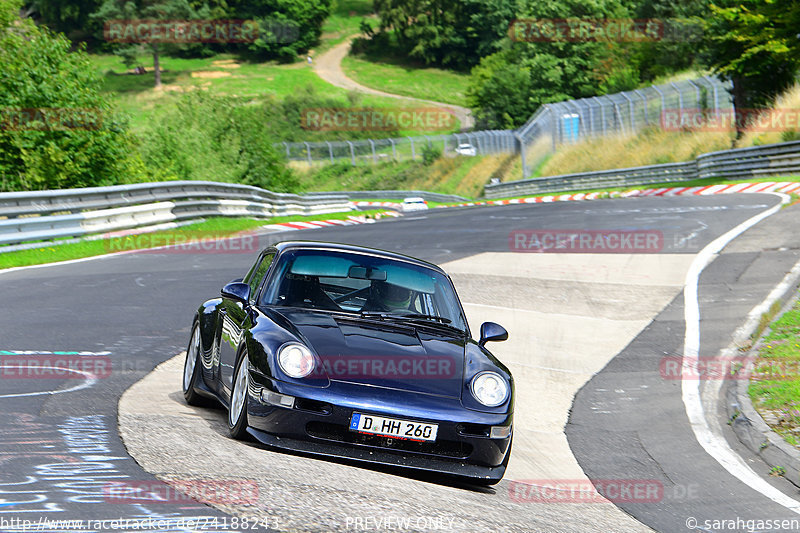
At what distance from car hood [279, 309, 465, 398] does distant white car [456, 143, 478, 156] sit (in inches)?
2492

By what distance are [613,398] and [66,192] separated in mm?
12738

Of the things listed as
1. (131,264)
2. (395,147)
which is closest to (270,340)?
(131,264)

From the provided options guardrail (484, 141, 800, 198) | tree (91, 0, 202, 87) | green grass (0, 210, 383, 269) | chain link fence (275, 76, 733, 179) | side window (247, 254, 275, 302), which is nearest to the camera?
side window (247, 254, 275, 302)

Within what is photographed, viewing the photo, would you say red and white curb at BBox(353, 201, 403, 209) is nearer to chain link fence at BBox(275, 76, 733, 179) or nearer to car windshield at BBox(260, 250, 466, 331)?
chain link fence at BBox(275, 76, 733, 179)

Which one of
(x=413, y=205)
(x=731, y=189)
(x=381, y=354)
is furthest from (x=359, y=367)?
(x=413, y=205)

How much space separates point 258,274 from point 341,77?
119m

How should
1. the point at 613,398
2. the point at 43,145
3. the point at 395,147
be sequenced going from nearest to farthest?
the point at 613,398 < the point at 43,145 < the point at 395,147

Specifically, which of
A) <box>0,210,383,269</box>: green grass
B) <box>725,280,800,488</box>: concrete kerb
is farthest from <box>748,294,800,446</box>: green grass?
<box>0,210,383,269</box>: green grass

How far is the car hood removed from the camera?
6121 millimetres

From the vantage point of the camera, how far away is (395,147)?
77750 mm

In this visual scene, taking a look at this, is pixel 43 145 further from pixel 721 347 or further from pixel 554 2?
pixel 554 2

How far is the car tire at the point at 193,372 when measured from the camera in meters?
7.59

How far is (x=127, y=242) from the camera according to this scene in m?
20.9

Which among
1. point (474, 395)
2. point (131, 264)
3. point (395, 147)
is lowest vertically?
point (395, 147)
